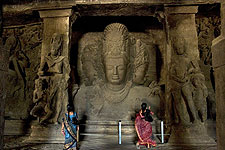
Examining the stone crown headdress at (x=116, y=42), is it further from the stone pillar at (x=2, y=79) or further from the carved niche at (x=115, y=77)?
the stone pillar at (x=2, y=79)

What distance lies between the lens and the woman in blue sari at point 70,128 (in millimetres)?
4576

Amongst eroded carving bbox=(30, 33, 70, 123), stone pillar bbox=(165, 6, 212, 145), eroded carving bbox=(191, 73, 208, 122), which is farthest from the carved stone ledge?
eroded carving bbox=(191, 73, 208, 122)

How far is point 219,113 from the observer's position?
2.57 metres

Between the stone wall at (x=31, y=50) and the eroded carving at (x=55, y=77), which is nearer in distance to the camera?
Result: the eroded carving at (x=55, y=77)

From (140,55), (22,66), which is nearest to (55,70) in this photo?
(22,66)

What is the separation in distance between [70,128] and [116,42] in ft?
10.6

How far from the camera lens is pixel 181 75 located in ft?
18.3

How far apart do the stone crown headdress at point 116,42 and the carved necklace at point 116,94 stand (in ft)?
3.38

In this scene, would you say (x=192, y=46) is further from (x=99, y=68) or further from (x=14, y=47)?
(x=14, y=47)

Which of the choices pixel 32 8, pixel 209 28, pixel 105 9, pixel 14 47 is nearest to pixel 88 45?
pixel 105 9

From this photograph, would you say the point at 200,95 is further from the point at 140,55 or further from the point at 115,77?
the point at 115,77

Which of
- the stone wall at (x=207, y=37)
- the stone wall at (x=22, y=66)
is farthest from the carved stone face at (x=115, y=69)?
the stone wall at (x=22, y=66)

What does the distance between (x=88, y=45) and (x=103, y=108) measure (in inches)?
88.0

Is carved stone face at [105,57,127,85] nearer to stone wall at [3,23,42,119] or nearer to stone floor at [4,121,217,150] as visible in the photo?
stone floor at [4,121,217,150]
